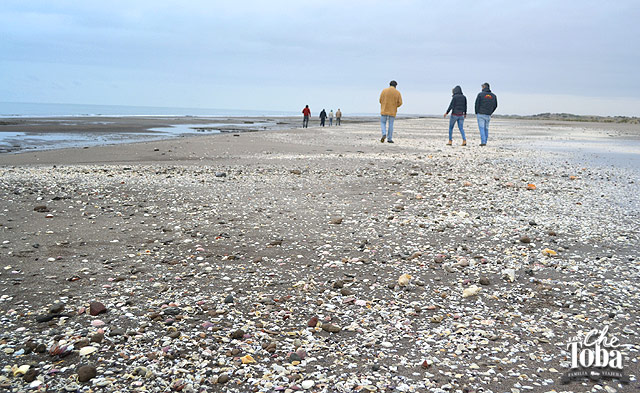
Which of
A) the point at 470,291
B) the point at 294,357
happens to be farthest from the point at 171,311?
the point at 470,291

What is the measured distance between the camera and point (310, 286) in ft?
15.3

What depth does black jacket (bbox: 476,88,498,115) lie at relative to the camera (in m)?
19.5

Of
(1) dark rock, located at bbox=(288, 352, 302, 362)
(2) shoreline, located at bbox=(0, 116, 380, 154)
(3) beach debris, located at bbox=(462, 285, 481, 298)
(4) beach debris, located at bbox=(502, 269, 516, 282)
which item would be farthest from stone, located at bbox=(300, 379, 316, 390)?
(2) shoreline, located at bbox=(0, 116, 380, 154)

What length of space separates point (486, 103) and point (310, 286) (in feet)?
56.5

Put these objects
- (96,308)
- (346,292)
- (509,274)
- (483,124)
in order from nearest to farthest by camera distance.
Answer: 1. (96,308)
2. (346,292)
3. (509,274)
4. (483,124)

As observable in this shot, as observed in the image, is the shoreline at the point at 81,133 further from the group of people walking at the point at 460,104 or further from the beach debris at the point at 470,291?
the beach debris at the point at 470,291

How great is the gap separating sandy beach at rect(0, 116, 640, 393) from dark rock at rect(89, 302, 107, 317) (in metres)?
0.02

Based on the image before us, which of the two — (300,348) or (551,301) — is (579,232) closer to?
(551,301)

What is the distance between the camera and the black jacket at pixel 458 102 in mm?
19872

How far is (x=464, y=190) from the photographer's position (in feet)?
31.9

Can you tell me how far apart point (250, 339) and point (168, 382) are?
2.37 ft

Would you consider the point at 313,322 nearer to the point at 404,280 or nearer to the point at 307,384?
the point at 307,384

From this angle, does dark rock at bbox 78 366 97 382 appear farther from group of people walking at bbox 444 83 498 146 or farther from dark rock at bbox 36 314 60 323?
group of people walking at bbox 444 83 498 146
